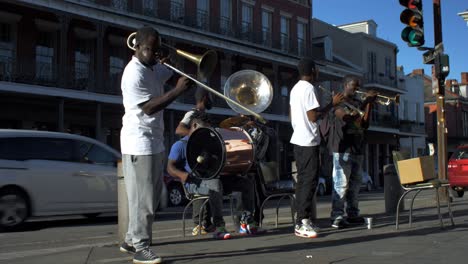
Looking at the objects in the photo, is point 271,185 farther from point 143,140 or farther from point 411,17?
point 411,17

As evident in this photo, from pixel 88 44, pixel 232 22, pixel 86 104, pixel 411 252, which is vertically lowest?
pixel 411 252

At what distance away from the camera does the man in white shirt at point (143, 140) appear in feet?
15.1

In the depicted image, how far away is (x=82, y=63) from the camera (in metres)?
24.0

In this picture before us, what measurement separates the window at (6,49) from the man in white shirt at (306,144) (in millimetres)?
16502

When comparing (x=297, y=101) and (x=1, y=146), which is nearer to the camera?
(x=297, y=101)

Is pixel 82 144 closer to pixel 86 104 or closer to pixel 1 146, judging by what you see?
pixel 1 146

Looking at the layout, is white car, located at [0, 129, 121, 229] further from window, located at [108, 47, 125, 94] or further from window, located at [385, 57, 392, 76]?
window, located at [385, 57, 392, 76]

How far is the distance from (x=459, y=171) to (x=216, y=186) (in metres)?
13.4

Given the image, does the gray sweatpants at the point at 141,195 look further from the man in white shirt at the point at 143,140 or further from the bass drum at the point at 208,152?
the bass drum at the point at 208,152

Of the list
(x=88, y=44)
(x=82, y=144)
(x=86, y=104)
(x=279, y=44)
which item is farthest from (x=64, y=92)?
(x=279, y=44)

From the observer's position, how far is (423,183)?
6.85 meters

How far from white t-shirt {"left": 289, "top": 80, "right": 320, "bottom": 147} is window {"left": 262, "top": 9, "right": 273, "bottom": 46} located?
26.9 m

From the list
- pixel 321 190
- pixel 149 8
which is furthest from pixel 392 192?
pixel 149 8

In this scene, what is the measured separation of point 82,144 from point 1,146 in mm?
1547
